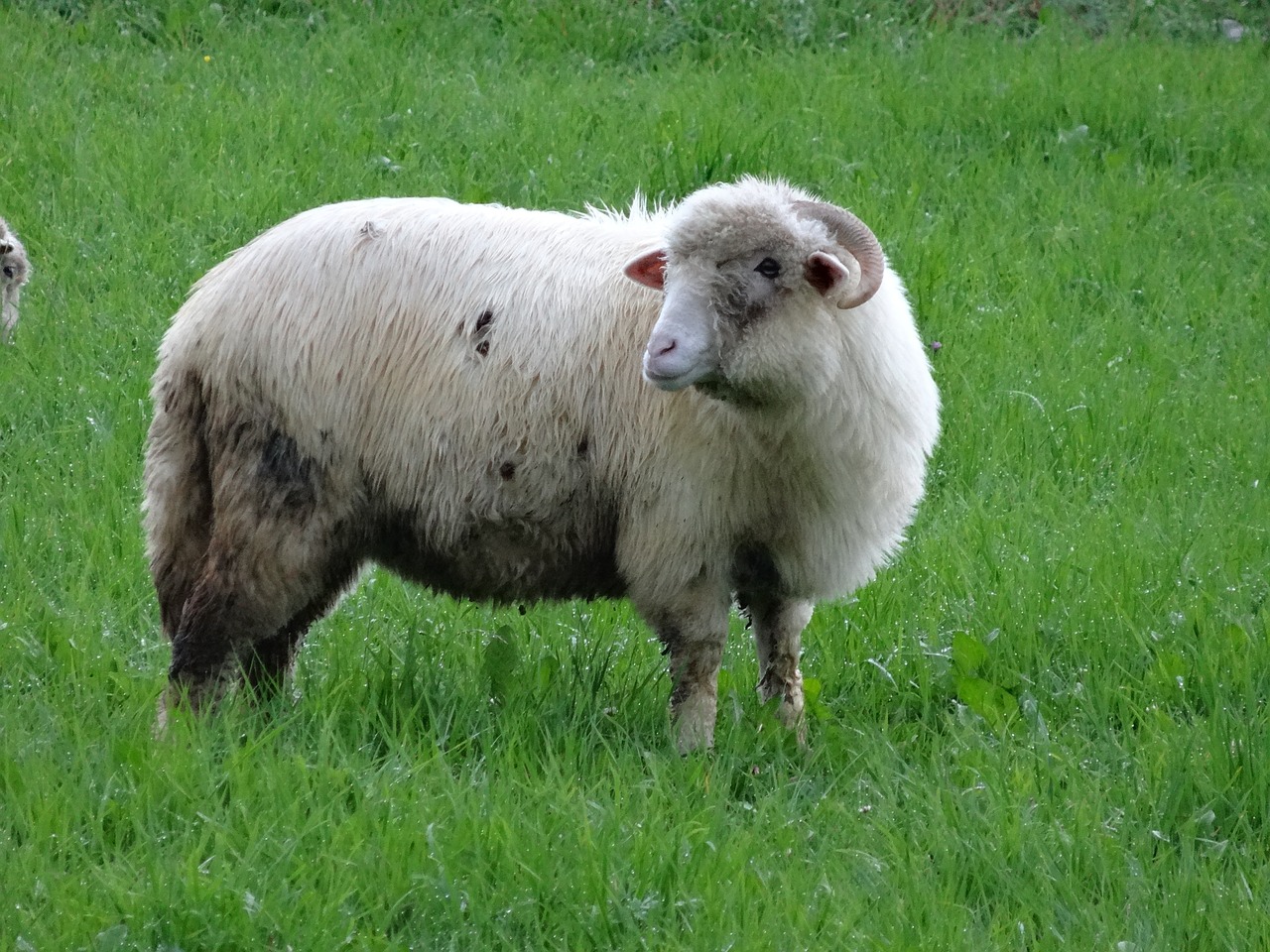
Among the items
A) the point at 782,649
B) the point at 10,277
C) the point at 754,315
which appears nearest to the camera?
the point at 754,315

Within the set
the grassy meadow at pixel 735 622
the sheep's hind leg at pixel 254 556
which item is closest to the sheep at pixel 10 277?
the grassy meadow at pixel 735 622

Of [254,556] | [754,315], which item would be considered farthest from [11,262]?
[754,315]

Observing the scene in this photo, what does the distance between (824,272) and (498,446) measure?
1.00 metres

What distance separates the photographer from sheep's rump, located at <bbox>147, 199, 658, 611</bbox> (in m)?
4.28

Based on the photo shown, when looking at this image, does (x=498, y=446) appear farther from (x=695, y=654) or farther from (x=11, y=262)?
(x=11, y=262)

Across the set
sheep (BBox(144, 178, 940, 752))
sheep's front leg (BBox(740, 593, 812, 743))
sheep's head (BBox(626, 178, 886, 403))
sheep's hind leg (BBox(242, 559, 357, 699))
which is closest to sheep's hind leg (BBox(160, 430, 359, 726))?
sheep (BBox(144, 178, 940, 752))

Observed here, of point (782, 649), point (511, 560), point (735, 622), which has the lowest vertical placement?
point (735, 622)

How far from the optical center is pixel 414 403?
14.1ft

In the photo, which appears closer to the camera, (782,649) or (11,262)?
(782,649)

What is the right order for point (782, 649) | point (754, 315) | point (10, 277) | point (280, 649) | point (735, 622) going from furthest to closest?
point (10, 277) → point (735, 622) → point (280, 649) → point (782, 649) → point (754, 315)

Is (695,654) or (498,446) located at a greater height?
(498,446)

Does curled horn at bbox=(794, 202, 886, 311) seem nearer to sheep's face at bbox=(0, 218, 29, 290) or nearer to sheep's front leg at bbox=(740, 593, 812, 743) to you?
sheep's front leg at bbox=(740, 593, 812, 743)

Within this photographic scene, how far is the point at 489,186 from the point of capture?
8.37 m

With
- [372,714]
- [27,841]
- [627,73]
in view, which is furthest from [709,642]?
[627,73]
